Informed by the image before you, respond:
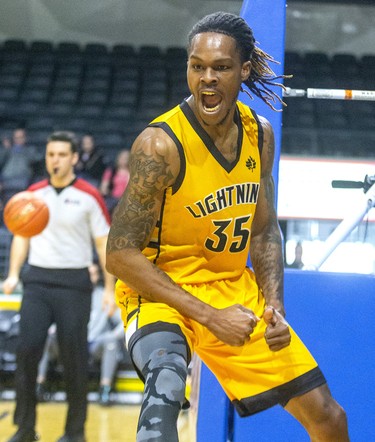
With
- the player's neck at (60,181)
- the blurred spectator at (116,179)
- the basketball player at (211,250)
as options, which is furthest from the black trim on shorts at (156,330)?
the blurred spectator at (116,179)

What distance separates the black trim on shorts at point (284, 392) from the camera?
2.65 metres

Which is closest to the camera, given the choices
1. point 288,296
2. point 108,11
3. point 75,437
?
point 288,296

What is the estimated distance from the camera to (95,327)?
7473 mm

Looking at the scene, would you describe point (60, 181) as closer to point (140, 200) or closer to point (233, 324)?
point (140, 200)

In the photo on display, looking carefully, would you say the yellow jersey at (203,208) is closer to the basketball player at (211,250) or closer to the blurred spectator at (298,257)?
the basketball player at (211,250)

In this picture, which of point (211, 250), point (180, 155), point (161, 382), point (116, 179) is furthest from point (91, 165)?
point (161, 382)

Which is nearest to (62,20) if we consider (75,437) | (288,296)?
(75,437)

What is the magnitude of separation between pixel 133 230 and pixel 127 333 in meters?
0.33

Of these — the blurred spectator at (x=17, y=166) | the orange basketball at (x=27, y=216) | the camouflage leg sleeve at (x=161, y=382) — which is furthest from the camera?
the blurred spectator at (x=17, y=166)

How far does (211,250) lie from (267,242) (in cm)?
29

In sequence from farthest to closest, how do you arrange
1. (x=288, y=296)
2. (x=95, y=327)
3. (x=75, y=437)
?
(x=95, y=327) → (x=75, y=437) → (x=288, y=296)

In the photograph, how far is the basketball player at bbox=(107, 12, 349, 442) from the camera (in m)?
2.52

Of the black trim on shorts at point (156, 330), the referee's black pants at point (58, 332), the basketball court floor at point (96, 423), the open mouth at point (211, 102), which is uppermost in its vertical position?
the open mouth at point (211, 102)

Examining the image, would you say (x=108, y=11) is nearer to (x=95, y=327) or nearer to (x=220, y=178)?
(x=95, y=327)
